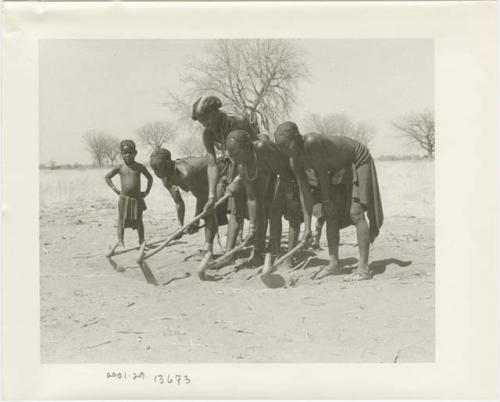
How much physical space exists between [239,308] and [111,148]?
5.54 feet

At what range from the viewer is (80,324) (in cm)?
581

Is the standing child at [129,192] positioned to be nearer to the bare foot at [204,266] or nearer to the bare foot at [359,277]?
the bare foot at [204,266]

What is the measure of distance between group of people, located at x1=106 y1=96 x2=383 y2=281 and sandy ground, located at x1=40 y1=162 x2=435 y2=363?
29cm

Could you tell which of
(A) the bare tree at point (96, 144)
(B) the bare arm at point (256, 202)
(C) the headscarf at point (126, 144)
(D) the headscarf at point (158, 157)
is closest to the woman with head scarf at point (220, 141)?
(B) the bare arm at point (256, 202)

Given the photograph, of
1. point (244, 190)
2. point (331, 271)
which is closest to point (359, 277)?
point (331, 271)

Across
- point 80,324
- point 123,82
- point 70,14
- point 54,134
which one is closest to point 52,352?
point 80,324

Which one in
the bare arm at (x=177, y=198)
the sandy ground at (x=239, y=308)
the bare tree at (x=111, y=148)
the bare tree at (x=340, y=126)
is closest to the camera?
the sandy ground at (x=239, y=308)

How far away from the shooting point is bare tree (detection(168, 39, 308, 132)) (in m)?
6.00

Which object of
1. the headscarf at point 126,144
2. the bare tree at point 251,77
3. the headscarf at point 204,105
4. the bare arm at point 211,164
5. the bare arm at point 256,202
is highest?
the bare tree at point 251,77

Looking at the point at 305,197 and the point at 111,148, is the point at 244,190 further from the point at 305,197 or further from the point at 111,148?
the point at 111,148

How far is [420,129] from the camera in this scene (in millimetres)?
6137

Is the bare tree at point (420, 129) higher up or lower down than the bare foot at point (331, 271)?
higher up

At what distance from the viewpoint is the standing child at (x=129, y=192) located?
6539 millimetres

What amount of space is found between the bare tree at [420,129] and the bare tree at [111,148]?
2.19m
